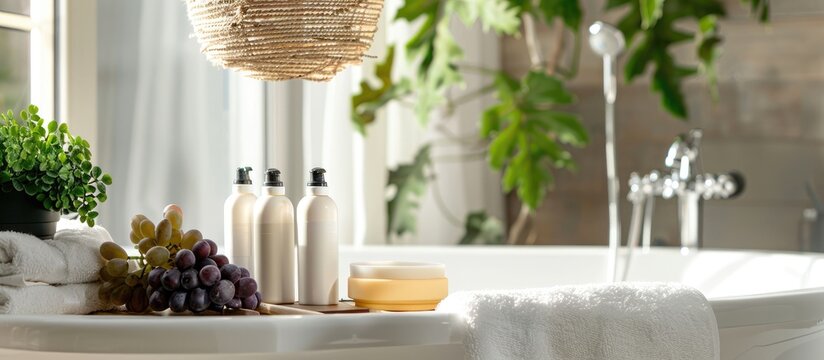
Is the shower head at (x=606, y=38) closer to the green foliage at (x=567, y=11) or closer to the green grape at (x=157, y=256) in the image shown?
the green foliage at (x=567, y=11)

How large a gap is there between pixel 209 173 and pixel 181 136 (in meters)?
0.16

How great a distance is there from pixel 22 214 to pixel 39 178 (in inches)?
2.1

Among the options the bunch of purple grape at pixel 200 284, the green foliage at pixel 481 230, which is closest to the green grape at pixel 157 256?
the bunch of purple grape at pixel 200 284

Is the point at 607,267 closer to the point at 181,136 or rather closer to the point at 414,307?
the point at 181,136

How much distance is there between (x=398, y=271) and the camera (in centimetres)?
139

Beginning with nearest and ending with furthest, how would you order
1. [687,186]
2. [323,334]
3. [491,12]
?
[323,334]
[687,186]
[491,12]

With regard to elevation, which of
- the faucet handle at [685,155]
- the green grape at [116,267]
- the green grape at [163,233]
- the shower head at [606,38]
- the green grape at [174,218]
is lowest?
the green grape at [116,267]

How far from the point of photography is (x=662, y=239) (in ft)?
11.2

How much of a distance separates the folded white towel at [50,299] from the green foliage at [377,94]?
1763mm

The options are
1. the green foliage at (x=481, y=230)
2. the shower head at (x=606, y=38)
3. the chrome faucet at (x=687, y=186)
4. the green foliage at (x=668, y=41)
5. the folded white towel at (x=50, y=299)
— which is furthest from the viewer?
the green foliage at (x=481, y=230)

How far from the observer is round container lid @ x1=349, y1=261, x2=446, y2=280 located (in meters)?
1.39

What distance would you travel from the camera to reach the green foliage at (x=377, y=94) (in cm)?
305

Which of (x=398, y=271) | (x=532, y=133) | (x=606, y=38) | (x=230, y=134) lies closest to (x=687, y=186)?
(x=606, y=38)

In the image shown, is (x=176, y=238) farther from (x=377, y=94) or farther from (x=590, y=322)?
(x=377, y=94)
